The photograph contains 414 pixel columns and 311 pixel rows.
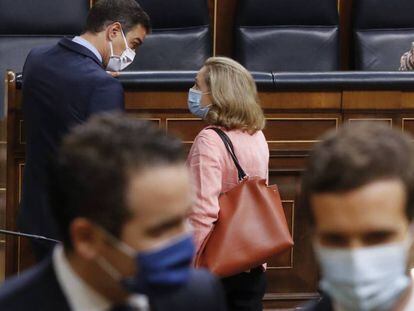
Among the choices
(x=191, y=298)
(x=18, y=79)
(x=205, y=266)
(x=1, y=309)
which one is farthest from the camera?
(x=18, y=79)

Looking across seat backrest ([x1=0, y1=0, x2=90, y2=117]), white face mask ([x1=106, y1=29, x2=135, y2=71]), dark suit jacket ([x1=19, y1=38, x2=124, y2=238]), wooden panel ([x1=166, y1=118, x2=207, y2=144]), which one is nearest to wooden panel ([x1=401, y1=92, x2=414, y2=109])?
wooden panel ([x1=166, y1=118, x2=207, y2=144])

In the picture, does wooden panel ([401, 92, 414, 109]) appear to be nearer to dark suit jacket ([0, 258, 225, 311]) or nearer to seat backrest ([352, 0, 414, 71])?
seat backrest ([352, 0, 414, 71])

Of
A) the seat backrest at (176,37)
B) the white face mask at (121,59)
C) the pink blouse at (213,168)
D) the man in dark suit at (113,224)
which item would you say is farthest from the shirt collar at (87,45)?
the seat backrest at (176,37)

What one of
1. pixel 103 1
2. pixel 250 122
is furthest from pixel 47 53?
pixel 250 122

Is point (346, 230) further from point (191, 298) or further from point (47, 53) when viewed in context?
point (47, 53)

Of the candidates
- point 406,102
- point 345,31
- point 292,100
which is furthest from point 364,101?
point 345,31

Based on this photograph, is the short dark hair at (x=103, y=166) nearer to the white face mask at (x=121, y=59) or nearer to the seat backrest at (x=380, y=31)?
the white face mask at (x=121, y=59)

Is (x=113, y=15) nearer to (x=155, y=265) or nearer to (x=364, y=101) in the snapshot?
(x=364, y=101)

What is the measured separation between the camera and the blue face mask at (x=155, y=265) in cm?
147

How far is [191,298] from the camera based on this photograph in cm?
165

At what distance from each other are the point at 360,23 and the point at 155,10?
4.23 ft

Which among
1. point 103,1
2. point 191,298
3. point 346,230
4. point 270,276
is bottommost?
point 270,276

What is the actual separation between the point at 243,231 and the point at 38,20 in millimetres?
3270

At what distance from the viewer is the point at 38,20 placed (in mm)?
6188
